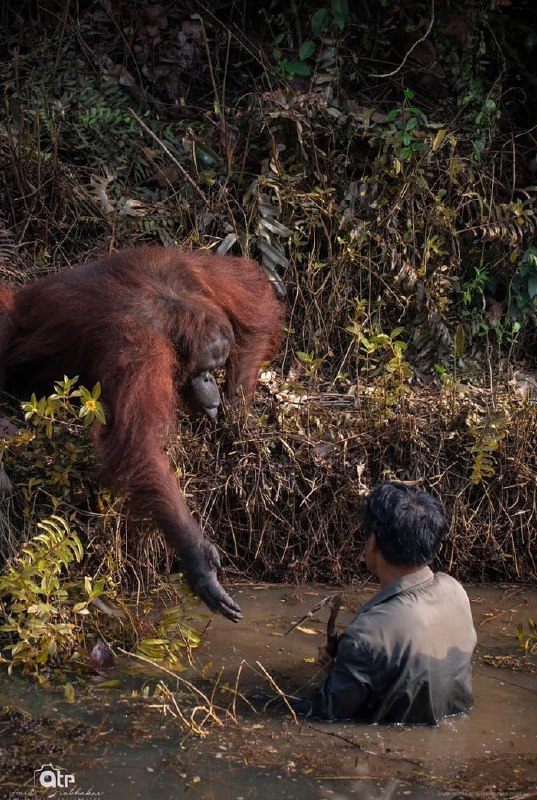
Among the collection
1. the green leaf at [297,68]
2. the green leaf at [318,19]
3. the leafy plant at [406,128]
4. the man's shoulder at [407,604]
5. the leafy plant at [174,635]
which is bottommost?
the leafy plant at [174,635]

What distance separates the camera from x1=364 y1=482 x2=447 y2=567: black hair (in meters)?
3.39

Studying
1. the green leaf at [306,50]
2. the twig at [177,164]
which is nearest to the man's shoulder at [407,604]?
the twig at [177,164]

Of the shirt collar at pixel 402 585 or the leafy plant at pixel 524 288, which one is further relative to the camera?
the leafy plant at pixel 524 288

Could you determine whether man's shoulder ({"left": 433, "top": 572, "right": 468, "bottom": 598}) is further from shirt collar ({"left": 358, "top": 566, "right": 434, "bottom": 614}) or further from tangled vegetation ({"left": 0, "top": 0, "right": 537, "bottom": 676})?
tangled vegetation ({"left": 0, "top": 0, "right": 537, "bottom": 676})

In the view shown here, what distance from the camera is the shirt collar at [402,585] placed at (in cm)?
339

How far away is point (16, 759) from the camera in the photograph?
10.3 feet

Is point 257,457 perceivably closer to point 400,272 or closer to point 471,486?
point 471,486

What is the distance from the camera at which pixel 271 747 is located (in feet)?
10.8

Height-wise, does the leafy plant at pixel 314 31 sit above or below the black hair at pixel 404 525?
above

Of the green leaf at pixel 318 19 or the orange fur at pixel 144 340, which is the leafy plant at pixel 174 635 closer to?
the orange fur at pixel 144 340

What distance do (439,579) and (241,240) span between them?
9.28 ft

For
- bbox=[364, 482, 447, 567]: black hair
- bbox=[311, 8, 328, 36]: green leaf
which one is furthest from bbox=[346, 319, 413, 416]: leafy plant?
bbox=[311, 8, 328, 36]: green leaf

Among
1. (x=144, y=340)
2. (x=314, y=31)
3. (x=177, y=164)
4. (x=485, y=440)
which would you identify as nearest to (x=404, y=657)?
(x=144, y=340)

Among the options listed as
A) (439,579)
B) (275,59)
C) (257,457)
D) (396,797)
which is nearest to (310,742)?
(396,797)
